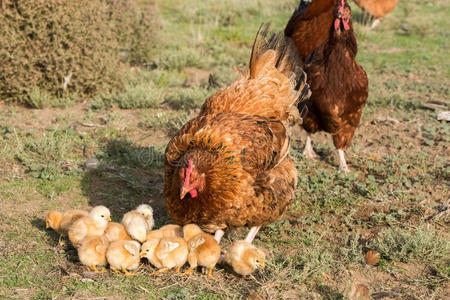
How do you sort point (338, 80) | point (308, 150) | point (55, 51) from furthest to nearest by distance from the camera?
point (55, 51)
point (308, 150)
point (338, 80)

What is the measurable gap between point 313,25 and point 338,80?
1.34m

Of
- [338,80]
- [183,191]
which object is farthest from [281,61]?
[183,191]

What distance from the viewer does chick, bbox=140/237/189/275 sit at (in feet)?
12.3

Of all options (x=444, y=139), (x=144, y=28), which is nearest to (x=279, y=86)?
(x=444, y=139)

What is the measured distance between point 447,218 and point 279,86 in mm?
2011

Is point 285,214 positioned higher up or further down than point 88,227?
further down

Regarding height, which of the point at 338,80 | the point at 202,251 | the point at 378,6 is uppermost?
the point at 378,6

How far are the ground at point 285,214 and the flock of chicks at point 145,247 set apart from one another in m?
0.11

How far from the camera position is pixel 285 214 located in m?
4.95

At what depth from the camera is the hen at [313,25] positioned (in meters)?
6.58

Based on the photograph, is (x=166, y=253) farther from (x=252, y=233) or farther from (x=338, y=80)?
(x=338, y=80)

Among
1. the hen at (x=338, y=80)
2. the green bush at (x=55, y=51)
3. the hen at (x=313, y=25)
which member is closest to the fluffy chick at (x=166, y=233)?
the hen at (x=338, y=80)

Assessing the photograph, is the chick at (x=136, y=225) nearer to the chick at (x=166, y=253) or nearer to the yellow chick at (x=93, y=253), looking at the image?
the chick at (x=166, y=253)

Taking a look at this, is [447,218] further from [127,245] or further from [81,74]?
[81,74]
